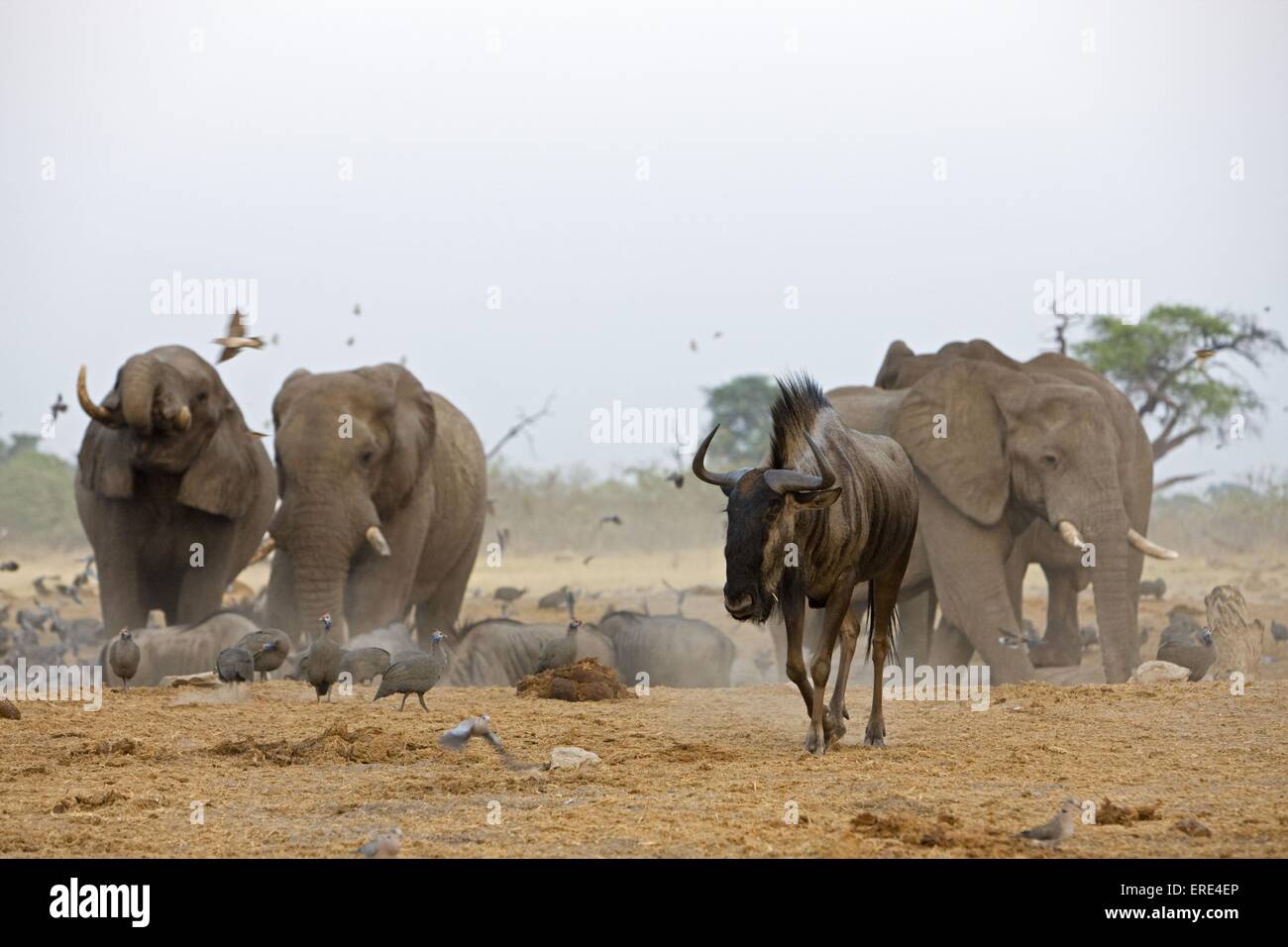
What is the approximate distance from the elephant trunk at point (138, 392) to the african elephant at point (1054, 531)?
23.2ft

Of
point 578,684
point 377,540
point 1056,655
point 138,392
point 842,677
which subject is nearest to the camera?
point 842,677

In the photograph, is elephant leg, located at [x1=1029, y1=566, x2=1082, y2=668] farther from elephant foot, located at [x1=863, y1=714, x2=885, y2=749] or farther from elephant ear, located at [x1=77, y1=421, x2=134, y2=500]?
elephant ear, located at [x1=77, y1=421, x2=134, y2=500]

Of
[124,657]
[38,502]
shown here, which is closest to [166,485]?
[124,657]

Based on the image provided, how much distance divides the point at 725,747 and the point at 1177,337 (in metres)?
30.0

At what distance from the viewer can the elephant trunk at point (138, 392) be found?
531 inches

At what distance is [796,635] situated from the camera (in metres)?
8.61

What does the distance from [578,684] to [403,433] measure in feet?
16.2

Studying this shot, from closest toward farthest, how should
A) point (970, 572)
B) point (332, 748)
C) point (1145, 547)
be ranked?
point (332, 748) < point (1145, 547) < point (970, 572)

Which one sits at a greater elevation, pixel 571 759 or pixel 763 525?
pixel 763 525

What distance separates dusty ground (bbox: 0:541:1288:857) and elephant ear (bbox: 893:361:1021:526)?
9.60ft

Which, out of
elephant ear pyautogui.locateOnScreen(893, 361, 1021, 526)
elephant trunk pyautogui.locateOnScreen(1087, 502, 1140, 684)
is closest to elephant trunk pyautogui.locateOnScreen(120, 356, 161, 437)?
elephant ear pyautogui.locateOnScreen(893, 361, 1021, 526)

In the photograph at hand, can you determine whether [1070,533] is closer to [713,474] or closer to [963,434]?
[963,434]
